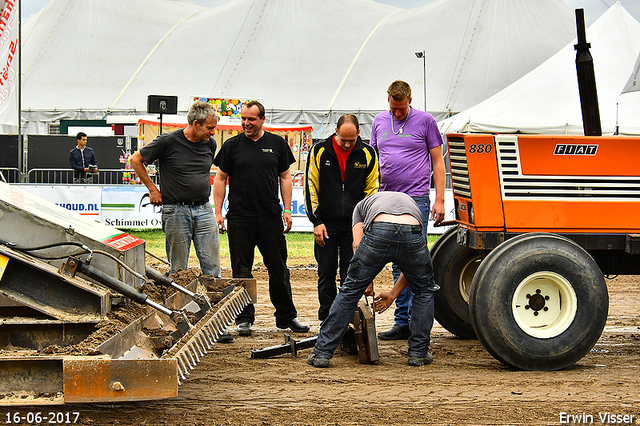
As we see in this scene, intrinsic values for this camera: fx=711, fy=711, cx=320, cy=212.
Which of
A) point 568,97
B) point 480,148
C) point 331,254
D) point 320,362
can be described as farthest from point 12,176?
point 480,148

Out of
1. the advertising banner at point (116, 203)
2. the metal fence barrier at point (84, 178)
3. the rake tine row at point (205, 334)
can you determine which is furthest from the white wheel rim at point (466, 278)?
the metal fence barrier at point (84, 178)

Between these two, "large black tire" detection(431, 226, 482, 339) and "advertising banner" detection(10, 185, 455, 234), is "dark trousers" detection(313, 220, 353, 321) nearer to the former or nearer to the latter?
"large black tire" detection(431, 226, 482, 339)

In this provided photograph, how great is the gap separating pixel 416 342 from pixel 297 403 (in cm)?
137

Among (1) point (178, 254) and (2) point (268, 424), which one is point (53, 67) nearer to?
(1) point (178, 254)

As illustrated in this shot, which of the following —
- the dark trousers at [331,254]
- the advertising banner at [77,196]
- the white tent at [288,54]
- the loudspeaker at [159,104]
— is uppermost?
the white tent at [288,54]

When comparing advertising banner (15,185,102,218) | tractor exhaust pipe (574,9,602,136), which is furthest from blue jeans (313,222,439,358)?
advertising banner (15,185,102,218)

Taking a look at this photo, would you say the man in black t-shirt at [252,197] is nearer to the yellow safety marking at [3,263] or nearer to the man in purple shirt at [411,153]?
the man in purple shirt at [411,153]

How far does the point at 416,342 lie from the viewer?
5.47 m

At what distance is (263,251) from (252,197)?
535 mm

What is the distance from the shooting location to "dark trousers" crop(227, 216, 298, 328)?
662cm

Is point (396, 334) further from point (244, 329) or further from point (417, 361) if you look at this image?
point (244, 329)

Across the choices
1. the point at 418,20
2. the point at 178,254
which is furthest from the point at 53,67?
the point at 178,254

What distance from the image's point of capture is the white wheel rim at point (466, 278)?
649 cm

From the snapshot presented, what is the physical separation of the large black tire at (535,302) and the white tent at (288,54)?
20.8 m
